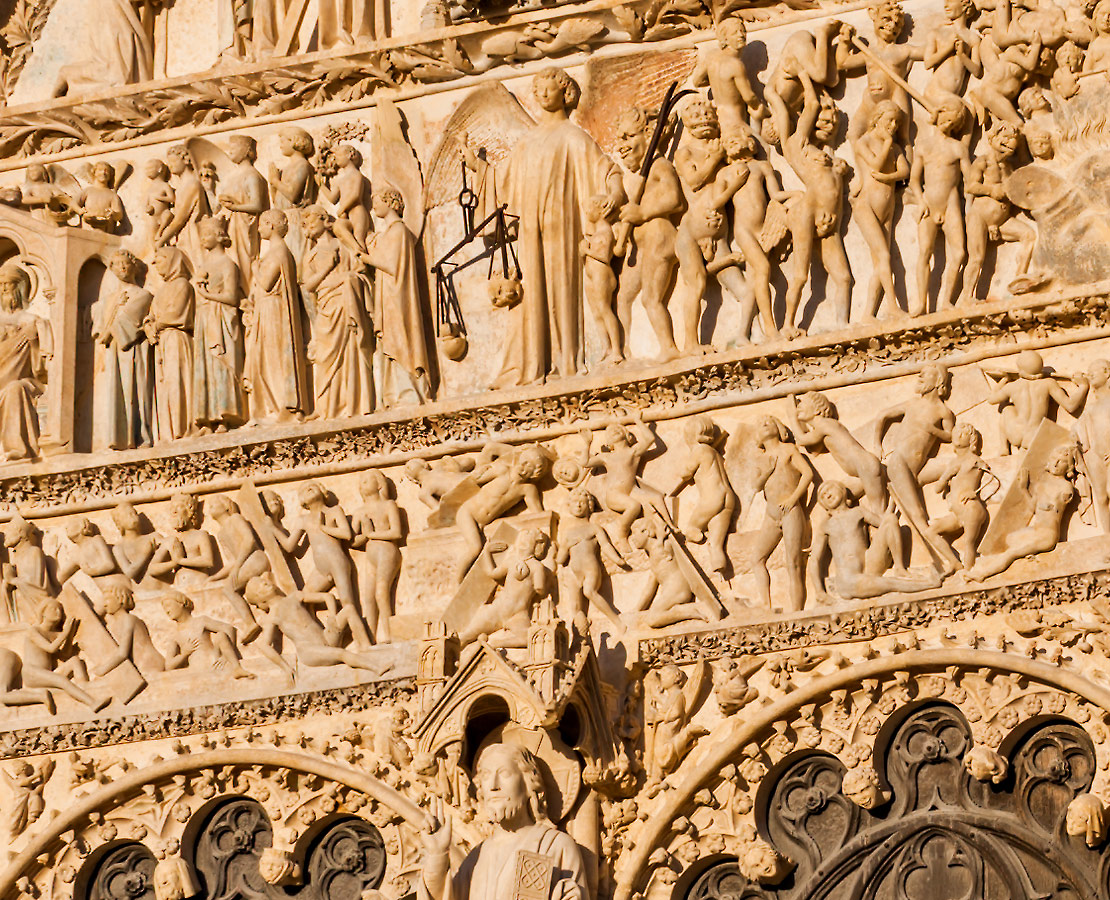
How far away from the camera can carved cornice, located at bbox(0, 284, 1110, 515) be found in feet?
65.0

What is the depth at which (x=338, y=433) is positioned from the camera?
21188 millimetres

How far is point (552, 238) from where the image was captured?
21.1 metres

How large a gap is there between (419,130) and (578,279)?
1.61m

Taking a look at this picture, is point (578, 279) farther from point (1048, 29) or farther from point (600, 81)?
point (1048, 29)

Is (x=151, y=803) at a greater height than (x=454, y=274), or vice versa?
(x=454, y=274)

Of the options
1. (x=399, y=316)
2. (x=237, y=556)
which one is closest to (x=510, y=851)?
(x=237, y=556)

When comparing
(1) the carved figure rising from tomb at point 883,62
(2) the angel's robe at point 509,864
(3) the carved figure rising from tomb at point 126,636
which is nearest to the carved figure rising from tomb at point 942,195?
(1) the carved figure rising from tomb at point 883,62

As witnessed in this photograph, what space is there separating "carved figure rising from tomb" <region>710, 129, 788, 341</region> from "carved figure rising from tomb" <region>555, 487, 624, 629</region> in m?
1.38

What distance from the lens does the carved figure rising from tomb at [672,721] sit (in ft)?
64.6

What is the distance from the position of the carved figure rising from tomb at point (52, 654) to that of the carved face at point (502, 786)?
3.26 m

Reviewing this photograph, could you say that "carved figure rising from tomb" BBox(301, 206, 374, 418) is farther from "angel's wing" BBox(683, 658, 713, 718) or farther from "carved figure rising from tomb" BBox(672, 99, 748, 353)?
"angel's wing" BBox(683, 658, 713, 718)

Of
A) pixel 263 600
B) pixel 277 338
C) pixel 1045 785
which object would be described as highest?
pixel 277 338

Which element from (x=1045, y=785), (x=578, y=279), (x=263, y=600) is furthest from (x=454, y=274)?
Answer: (x=1045, y=785)

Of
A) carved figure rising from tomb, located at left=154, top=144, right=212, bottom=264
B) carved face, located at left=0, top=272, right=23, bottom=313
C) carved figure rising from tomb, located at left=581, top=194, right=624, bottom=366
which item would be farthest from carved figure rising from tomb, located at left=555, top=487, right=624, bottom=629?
carved face, located at left=0, top=272, right=23, bottom=313
